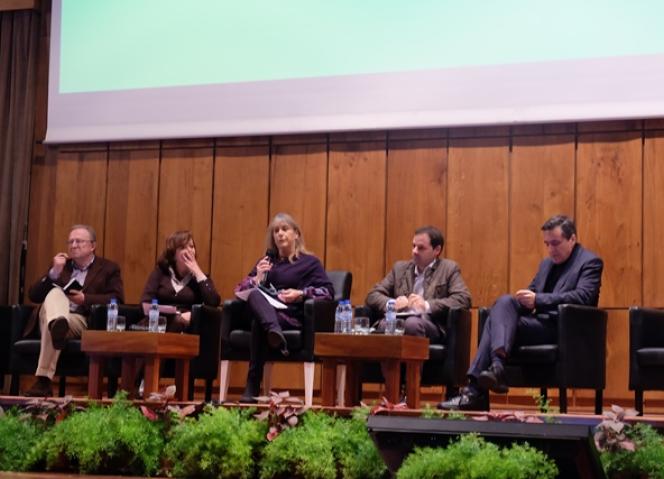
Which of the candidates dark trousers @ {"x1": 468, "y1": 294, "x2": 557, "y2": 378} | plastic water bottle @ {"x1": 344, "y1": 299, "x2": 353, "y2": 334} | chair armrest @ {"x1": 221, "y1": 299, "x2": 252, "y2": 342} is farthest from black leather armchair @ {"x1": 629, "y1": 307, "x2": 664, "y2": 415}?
chair armrest @ {"x1": 221, "y1": 299, "x2": 252, "y2": 342}

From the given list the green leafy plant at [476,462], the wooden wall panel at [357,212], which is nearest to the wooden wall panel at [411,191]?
the wooden wall panel at [357,212]

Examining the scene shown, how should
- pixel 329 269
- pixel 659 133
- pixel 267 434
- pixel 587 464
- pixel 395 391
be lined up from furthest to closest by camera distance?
pixel 329 269
pixel 659 133
pixel 395 391
pixel 267 434
pixel 587 464

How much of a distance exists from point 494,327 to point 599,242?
129 centimetres

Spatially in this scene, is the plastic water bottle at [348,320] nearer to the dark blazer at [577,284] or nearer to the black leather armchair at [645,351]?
the dark blazer at [577,284]

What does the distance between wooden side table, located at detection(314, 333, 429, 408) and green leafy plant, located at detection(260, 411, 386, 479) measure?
2.89 feet

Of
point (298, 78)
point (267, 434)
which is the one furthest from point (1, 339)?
point (267, 434)

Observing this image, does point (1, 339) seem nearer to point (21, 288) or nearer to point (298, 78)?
point (21, 288)

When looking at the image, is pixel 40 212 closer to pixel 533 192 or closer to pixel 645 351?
pixel 533 192

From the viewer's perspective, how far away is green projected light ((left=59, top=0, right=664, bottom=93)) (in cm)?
569

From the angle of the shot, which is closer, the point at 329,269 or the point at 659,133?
the point at 659,133

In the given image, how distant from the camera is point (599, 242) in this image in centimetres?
571

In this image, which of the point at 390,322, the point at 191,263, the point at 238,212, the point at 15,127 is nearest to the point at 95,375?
the point at 191,263

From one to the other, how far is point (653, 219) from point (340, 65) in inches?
79.2

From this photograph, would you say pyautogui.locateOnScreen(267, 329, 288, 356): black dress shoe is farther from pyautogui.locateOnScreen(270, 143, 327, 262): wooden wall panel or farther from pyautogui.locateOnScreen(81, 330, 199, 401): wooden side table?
pyautogui.locateOnScreen(270, 143, 327, 262): wooden wall panel
